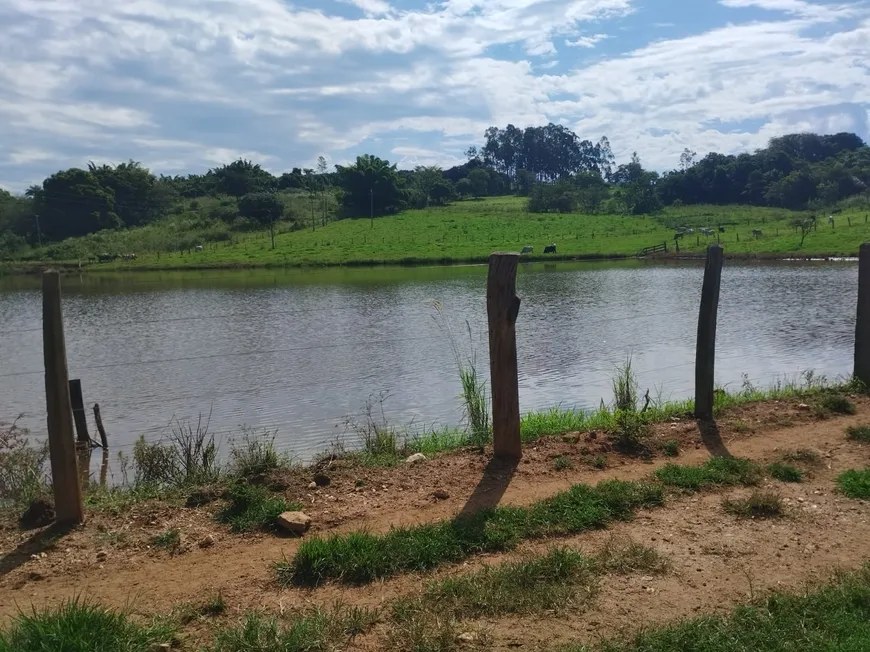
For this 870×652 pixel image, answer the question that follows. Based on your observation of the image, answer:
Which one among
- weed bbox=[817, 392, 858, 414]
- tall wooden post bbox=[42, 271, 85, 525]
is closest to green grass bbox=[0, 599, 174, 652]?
tall wooden post bbox=[42, 271, 85, 525]

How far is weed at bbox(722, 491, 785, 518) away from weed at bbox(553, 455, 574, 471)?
149cm

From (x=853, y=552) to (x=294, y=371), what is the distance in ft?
44.1

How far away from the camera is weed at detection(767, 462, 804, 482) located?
21.0ft

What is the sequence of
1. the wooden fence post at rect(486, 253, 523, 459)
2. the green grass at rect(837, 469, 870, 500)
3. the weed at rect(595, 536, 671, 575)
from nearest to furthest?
the weed at rect(595, 536, 671, 575) → the green grass at rect(837, 469, 870, 500) → the wooden fence post at rect(486, 253, 523, 459)

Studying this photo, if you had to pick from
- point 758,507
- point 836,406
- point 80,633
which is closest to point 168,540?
point 80,633

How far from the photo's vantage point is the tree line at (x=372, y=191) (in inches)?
3066

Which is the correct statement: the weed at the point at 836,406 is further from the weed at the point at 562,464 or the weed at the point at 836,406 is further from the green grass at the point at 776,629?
the green grass at the point at 776,629

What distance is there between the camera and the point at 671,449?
730 cm

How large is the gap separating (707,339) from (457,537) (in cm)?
491

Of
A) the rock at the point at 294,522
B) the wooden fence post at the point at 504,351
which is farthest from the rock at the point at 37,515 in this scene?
the wooden fence post at the point at 504,351

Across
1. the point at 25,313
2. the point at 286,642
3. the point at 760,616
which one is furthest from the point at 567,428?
the point at 25,313

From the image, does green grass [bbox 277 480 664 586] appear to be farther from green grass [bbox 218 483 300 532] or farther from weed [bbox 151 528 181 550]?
weed [bbox 151 528 181 550]

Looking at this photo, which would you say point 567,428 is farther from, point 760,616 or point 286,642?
point 286,642

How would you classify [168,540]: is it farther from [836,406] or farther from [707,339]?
[836,406]
